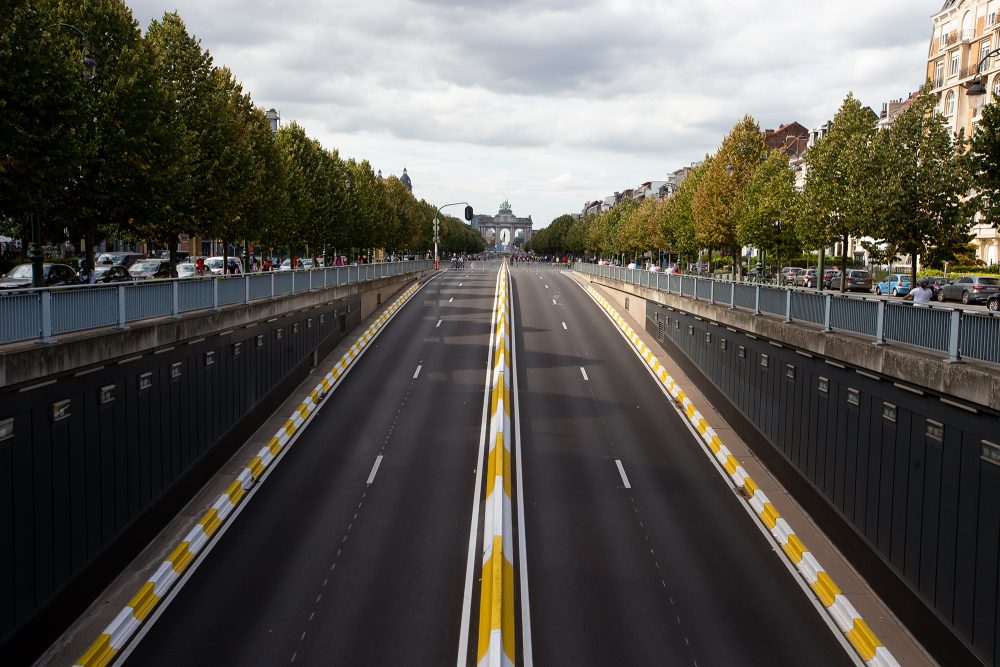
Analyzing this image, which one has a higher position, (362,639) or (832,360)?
(832,360)

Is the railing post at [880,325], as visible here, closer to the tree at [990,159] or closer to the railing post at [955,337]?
the railing post at [955,337]

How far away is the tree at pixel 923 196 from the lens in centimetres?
2466

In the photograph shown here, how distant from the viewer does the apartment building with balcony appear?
68.2 m

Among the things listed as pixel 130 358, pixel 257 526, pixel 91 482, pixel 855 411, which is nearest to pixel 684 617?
pixel 855 411

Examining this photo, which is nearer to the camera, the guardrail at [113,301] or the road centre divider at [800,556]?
the guardrail at [113,301]

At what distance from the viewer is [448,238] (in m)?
161

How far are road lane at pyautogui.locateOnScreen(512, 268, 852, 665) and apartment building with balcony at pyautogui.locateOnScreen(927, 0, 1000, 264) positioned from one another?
187ft

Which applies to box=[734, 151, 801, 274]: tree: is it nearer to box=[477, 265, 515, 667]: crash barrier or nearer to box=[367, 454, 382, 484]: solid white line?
box=[477, 265, 515, 667]: crash barrier

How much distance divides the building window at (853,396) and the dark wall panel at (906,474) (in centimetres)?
2

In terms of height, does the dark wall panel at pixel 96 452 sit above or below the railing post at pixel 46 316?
below

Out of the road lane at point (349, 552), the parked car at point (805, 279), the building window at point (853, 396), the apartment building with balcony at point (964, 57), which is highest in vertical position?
the apartment building with balcony at point (964, 57)

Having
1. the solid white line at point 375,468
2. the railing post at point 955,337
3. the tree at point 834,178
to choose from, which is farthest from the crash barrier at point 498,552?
the tree at point 834,178

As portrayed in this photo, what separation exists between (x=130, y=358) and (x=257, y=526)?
194 inches

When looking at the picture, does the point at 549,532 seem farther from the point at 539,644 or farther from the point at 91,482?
the point at 91,482
